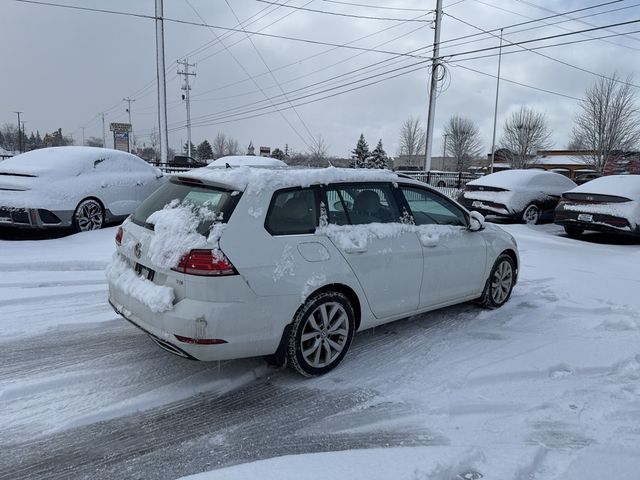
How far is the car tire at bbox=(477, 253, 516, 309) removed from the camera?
5.20 meters

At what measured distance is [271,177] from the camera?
11.7ft

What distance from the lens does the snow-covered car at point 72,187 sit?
25.0 ft

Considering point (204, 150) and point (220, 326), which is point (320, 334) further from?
point (204, 150)

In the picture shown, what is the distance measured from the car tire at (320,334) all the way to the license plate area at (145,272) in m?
1.06

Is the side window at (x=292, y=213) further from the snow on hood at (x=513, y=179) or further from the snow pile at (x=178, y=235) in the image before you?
the snow on hood at (x=513, y=179)

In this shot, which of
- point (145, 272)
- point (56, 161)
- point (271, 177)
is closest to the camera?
point (145, 272)

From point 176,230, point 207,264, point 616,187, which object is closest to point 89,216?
point 176,230

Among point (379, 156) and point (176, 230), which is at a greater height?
point (379, 156)

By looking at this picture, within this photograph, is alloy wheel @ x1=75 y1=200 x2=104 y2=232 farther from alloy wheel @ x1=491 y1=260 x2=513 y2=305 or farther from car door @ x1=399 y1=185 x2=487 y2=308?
alloy wheel @ x1=491 y1=260 x2=513 y2=305

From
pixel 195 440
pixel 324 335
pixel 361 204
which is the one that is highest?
pixel 361 204

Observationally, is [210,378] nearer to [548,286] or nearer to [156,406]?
[156,406]

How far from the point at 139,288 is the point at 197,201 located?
0.75 metres

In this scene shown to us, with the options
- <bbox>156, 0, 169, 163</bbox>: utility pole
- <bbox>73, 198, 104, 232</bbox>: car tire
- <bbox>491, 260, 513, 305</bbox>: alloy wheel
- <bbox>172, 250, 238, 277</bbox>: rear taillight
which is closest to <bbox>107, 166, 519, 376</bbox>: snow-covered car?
<bbox>172, 250, 238, 277</bbox>: rear taillight

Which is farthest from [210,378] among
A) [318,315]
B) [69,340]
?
[69,340]
